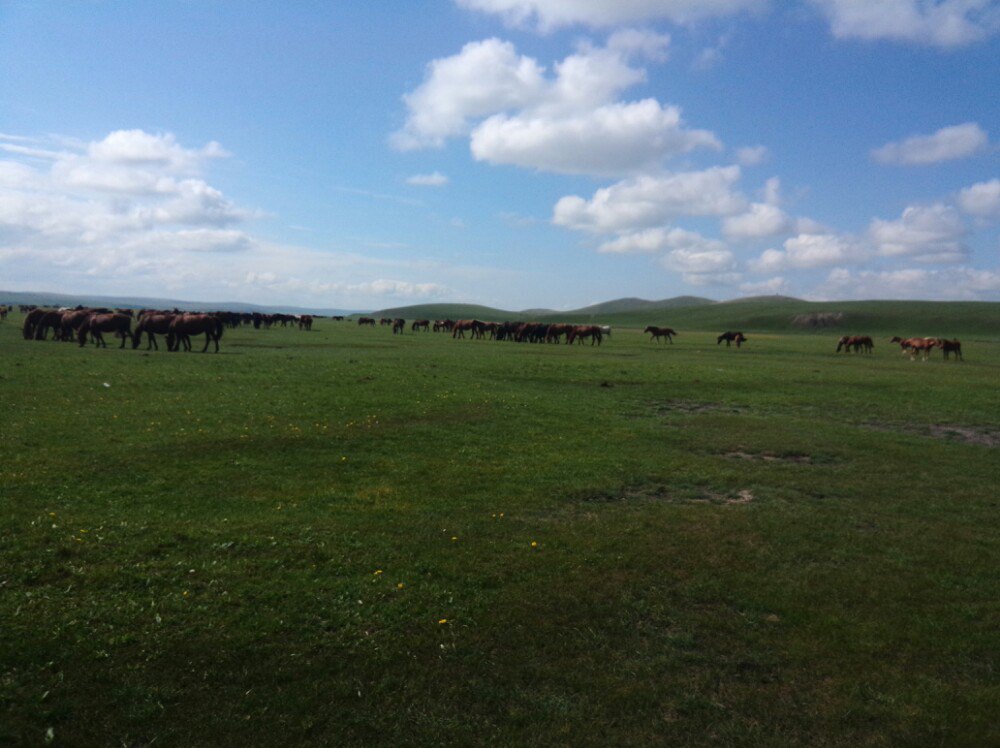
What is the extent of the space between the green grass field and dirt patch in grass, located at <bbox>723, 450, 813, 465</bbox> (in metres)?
0.12

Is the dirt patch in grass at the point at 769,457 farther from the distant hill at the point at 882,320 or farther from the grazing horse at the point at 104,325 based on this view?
the distant hill at the point at 882,320

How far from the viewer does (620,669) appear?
705 cm

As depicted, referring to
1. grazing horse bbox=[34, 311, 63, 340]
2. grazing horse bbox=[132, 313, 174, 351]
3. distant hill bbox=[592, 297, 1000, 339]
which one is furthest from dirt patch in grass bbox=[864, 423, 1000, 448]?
distant hill bbox=[592, 297, 1000, 339]

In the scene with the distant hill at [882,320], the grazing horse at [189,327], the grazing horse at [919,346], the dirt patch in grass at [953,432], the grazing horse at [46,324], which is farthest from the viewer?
the distant hill at [882,320]

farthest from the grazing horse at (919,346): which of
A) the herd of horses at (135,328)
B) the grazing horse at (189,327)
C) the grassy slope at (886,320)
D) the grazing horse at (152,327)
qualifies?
the grassy slope at (886,320)

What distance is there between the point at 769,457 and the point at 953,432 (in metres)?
8.76

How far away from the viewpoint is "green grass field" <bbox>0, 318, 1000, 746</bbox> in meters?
6.27

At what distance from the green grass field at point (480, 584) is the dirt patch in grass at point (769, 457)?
120mm

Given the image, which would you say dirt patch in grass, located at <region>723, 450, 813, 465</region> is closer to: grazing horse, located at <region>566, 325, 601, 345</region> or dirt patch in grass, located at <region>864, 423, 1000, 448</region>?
dirt patch in grass, located at <region>864, 423, 1000, 448</region>

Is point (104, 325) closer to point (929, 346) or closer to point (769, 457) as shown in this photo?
point (769, 457)

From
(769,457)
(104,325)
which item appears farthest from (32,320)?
(769,457)

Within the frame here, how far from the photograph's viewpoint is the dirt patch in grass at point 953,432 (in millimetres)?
19922

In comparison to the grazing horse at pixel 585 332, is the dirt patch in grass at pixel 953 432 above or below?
below

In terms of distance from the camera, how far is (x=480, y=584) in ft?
29.2
